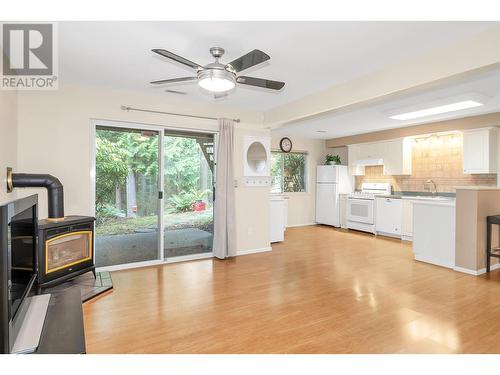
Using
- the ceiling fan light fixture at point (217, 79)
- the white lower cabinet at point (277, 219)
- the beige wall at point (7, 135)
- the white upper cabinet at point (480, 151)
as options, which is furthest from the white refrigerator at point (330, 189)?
the beige wall at point (7, 135)

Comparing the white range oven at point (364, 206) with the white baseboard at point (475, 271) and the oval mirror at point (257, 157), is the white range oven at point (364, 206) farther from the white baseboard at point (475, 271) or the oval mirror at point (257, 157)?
the oval mirror at point (257, 157)

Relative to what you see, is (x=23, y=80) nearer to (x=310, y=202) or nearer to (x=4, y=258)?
(x=4, y=258)

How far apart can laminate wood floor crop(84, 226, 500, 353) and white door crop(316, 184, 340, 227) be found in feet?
10.3

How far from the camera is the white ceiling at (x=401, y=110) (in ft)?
11.9

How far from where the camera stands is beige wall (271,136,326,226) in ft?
26.4

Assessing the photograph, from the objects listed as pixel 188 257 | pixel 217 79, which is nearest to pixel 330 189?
pixel 188 257

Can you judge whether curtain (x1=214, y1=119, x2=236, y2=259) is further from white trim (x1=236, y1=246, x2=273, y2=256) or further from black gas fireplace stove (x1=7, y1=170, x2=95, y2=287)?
black gas fireplace stove (x1=7, y1=170, x2=95, y2=287)

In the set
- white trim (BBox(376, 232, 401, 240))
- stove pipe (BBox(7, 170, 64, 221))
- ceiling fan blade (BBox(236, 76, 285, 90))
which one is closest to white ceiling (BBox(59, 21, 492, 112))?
ceiling fan blade (BBox(236, 76, 285, 90))

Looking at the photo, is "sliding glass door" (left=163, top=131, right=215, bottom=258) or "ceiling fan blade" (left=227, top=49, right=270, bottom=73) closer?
"ceiling fan blade" (left=227, top=49, right=270, bottom=73)

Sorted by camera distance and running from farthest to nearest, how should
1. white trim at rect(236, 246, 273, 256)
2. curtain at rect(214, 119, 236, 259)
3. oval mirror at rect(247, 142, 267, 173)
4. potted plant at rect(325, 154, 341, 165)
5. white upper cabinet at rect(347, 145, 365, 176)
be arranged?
1. potted plant at rect(325, 154, 341, 165)
2. white upper cabinet at rect(347, 145, 365, 176)
3. oval mirror at rect(247, 142, 267, 173)
4. white trim at rect(236, 246, 273, 256)
5. curtain at rect(214, 119, 236, 259)

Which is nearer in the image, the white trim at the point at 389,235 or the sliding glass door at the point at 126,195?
the sliding glass door at the point at 126,195

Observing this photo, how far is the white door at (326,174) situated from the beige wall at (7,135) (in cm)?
646

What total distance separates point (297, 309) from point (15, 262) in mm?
2288
